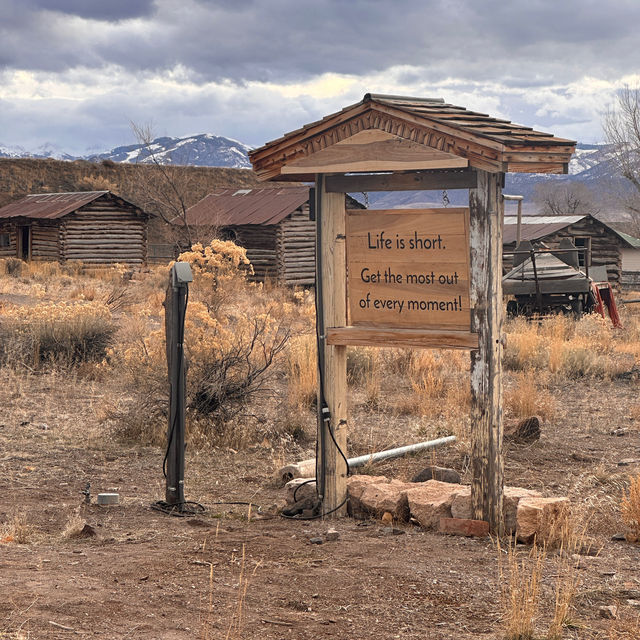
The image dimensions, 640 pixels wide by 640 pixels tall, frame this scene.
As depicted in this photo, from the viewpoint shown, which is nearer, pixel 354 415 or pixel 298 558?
pixel 298 558

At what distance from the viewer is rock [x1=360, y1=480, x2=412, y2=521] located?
5582 mm

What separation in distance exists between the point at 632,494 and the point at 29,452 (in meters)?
4.94

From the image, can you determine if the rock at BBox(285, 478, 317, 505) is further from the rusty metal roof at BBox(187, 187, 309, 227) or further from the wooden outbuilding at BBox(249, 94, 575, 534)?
the rusty metal roof at BBox(187, 187, 309, 227)

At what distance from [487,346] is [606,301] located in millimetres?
17159

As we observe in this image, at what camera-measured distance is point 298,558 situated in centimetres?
466

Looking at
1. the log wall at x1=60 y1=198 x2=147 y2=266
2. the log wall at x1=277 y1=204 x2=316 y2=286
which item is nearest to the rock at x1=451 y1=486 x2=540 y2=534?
the log wall at x1=277 y1=204 x2=316 y2=286

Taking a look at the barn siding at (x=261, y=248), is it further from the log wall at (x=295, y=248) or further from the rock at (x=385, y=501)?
the rock at (x=385, y=501)

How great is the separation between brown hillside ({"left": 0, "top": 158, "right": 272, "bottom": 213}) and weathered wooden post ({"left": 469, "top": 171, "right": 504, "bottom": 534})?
160ft

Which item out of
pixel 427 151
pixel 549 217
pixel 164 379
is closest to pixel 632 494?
pixel 427 151

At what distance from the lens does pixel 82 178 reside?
56062mm

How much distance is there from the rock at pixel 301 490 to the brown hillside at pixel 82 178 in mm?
47858

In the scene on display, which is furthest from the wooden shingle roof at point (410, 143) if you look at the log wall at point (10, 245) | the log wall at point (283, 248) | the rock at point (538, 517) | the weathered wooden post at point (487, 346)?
the log wall at point (10, 245)

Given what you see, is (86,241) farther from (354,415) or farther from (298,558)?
(298,558)

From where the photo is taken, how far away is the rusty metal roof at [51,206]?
118ft
